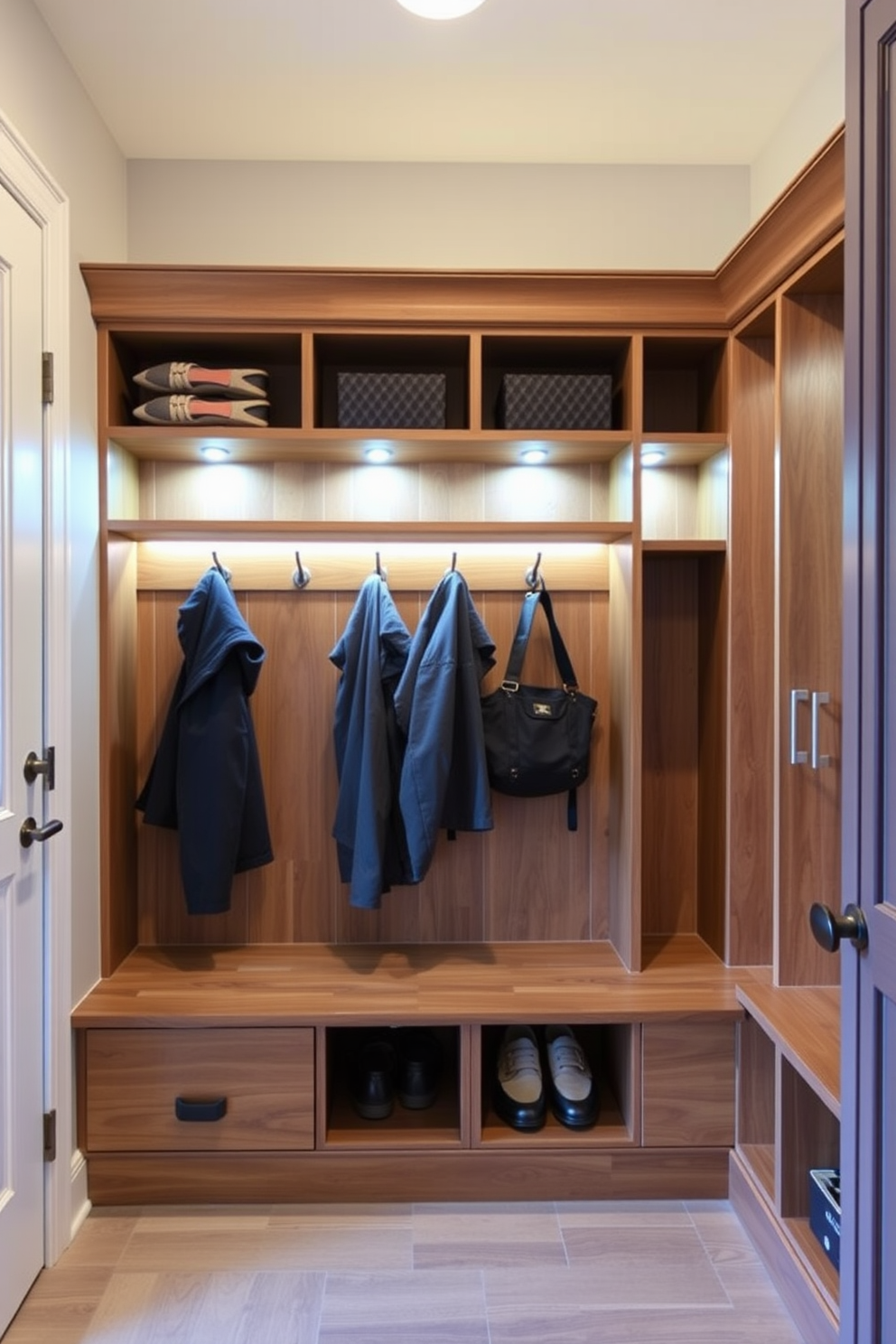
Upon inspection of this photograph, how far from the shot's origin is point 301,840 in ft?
7.95

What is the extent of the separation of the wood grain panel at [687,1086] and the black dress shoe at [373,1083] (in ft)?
2.14

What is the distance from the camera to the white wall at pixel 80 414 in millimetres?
1838

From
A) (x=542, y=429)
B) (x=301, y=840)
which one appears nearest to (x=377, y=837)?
(x=301, y=840)

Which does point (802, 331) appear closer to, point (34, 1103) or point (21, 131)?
point (21, 131)

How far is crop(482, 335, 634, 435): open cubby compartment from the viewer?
7.16 ft

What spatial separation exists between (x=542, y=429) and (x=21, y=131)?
1.35 meters

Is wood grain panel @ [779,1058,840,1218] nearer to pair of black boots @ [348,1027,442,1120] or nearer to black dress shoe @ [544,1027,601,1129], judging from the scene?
black dress shoe @ [544,1027,601,1129]

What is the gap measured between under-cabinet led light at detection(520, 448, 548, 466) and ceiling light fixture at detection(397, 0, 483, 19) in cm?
96

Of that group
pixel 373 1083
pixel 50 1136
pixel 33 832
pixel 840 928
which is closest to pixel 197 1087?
pixel 50 1136

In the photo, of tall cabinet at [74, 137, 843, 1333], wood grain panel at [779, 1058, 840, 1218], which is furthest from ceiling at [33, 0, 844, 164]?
wood grain panel at [779, 1058, 840, 1218]

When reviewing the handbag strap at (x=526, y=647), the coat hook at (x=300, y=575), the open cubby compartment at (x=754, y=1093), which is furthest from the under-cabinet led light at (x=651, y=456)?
the open cubby compartment at (x=754, y=1093)

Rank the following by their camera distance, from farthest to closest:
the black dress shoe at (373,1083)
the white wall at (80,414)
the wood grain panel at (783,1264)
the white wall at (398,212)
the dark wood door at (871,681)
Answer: the white wall at (398,212)
the black dress shoe at (373,1083)
the white wall at (80,414)
the wood grain panel at (783,1264)
the dark wood door at (871,681)

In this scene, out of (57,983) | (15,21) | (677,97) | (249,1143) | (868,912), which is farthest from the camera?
(677,97)

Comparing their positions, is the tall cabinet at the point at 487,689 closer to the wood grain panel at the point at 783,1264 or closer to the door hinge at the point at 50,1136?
the wood grain panel at the point at 783,1264
